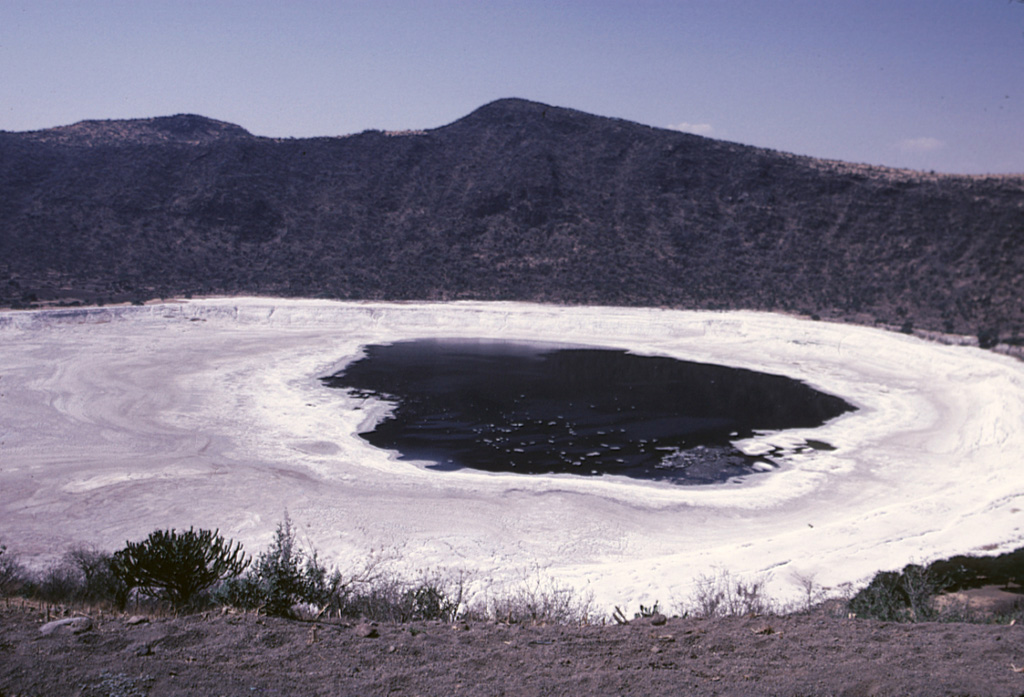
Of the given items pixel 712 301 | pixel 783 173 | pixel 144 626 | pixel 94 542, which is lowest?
pixel 94 542

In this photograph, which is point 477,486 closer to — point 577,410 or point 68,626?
point 577,410

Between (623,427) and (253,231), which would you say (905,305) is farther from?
(253,231)

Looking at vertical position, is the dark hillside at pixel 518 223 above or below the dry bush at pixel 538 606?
above

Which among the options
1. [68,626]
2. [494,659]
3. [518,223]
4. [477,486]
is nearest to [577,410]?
[477,486]

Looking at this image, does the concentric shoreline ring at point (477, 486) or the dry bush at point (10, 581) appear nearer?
the dry bush at point (10, 581)

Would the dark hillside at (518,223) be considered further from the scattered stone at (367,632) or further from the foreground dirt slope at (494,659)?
the scattered stone at (367,632)

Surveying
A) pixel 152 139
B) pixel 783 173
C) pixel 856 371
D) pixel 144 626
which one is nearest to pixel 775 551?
pixel 144 626

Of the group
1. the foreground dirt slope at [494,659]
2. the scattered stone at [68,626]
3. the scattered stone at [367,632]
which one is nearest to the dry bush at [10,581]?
the foreground dirt slope at [494,659]
